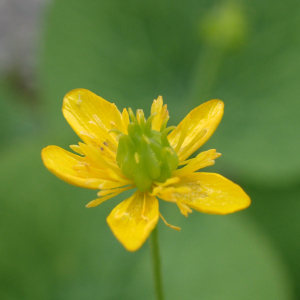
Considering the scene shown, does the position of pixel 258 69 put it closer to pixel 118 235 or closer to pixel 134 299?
pixel 134 299

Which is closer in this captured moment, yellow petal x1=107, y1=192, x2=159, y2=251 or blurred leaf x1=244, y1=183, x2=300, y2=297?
yellow petal x1=107, y1=192, x2=159, y2=251

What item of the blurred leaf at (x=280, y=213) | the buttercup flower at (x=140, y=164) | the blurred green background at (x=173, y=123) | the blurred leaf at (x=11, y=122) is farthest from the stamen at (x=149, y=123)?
the blurred leaf at (x=11, y=122)

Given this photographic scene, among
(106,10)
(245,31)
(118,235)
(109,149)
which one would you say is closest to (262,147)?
(245,31)

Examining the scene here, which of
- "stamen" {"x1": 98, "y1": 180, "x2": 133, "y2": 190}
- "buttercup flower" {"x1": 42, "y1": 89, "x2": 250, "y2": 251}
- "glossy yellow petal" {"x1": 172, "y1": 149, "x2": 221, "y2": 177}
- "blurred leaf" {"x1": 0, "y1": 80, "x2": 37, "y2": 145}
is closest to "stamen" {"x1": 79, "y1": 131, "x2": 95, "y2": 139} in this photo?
"buttercup flower" {"x1": 42, "y1": 89, "x2": 250, "y2": 251}

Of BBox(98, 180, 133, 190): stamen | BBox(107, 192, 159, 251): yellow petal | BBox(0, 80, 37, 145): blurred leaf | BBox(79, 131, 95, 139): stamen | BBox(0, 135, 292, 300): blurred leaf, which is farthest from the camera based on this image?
BBox(0, 80, 37, 145): blurred leaf

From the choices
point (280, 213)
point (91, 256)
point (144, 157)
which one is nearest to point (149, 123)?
point (144, 157)

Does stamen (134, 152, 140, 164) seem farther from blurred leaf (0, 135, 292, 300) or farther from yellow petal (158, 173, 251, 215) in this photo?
blurred leaf (0, 135, 292, 300)

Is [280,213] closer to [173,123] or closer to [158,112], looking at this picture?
[173,123]
